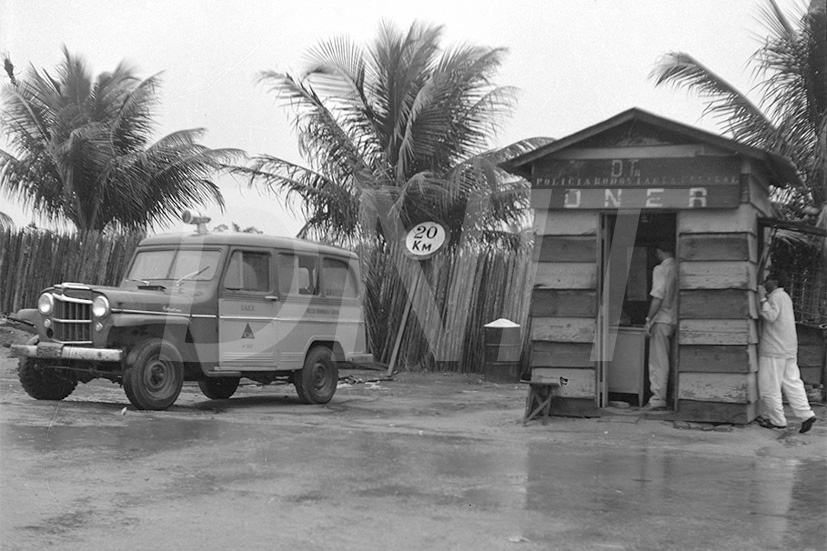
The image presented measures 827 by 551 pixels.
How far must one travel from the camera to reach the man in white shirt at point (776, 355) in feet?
35.4

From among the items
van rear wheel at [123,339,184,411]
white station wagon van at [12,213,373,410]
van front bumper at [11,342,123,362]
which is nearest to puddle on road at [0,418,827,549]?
van rear wheel at [123,339,184,411]

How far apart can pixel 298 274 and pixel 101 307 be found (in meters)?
2.69

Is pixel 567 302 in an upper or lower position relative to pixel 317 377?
upper

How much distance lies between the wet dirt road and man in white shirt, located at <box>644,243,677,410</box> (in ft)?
1.74

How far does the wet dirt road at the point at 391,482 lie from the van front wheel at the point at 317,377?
3.26 ft

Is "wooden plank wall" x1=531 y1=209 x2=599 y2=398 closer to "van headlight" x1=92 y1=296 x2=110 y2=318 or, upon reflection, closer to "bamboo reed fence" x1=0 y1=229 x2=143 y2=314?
"van headlight" x1=92 y1=296 x2=110 y2=318

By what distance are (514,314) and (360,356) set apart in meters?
4.45

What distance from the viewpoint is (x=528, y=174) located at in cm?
1198

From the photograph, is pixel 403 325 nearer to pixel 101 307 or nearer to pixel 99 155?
pixel 101 307

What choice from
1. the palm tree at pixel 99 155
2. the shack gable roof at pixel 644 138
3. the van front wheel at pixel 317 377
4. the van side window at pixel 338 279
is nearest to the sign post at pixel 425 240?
the van side window at pixel 338 279

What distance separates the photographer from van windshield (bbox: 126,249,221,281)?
11703 mm

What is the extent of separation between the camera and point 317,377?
12828 millimetres

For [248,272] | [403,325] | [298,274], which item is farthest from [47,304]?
[403,325]

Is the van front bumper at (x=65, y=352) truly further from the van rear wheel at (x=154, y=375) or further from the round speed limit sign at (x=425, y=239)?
the round speed limit sign at (x=425, y=239)
